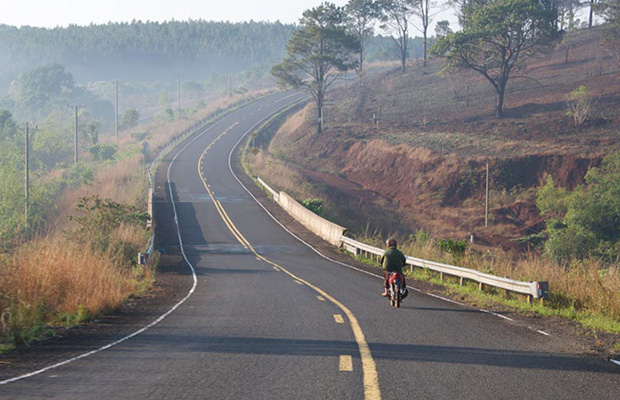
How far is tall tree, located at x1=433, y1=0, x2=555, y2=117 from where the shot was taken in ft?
Result: 202

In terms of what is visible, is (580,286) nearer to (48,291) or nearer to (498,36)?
(48,291)

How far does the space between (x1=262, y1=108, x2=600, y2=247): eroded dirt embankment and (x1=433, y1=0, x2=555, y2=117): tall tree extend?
1076cm

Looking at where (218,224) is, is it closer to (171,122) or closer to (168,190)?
(168,190)

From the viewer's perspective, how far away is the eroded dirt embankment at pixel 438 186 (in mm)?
49219

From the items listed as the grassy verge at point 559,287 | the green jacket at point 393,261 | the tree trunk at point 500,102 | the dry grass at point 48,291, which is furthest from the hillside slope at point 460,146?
the dry grass at point 48,291

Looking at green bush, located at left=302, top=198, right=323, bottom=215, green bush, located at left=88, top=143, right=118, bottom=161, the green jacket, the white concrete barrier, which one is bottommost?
the white concrete barrier

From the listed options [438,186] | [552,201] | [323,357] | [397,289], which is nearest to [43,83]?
[438,186]

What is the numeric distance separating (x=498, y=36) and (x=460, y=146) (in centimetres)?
1408

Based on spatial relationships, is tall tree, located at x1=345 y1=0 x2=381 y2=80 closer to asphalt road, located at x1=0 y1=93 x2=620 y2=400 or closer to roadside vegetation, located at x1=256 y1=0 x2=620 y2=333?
roadside vegetation, located at x1=256 y1=0 x2=620 y2=333

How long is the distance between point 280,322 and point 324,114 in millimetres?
79142

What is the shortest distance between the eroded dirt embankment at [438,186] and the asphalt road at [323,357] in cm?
2897

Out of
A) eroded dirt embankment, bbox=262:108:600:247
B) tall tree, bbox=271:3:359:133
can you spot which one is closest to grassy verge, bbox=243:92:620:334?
eroded dirt embankment, bbox=262:108:600:247

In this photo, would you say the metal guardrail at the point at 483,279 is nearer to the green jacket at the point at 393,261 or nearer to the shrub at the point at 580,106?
the green jacket at the point at 393,261

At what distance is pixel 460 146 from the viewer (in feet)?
205
